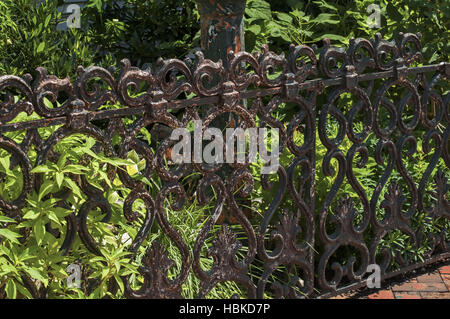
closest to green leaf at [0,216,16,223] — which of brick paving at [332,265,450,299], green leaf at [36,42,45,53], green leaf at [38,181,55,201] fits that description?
green leaf at [38,181,55,201]

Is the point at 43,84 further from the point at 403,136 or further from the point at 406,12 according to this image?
the point at 406,12

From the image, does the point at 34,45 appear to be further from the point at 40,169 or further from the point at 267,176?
the point at 40,169

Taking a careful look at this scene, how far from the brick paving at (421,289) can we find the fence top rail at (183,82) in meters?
1.21

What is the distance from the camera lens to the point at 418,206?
4793 millimetres

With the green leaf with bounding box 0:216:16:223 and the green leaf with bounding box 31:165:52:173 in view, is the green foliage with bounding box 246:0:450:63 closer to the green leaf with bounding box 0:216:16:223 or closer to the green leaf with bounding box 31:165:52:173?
the green leaf with bounding box 31:165:52:173

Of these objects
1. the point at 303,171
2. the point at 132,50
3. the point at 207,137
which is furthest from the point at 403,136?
the point at 132,50

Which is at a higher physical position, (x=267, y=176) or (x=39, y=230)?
(x=39, y=230)

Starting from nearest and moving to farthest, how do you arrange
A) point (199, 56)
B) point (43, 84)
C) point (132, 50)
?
point (43, 84), point (199, 56), point (132, 50)

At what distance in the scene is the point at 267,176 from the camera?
3.93 meters

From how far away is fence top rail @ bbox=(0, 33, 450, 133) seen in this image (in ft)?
9.90

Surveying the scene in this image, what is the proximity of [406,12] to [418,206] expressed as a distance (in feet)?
6.18

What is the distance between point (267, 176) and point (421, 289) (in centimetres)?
133

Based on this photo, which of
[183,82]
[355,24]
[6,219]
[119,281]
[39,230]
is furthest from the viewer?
[355,24]

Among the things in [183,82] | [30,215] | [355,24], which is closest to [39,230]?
[30,215]
